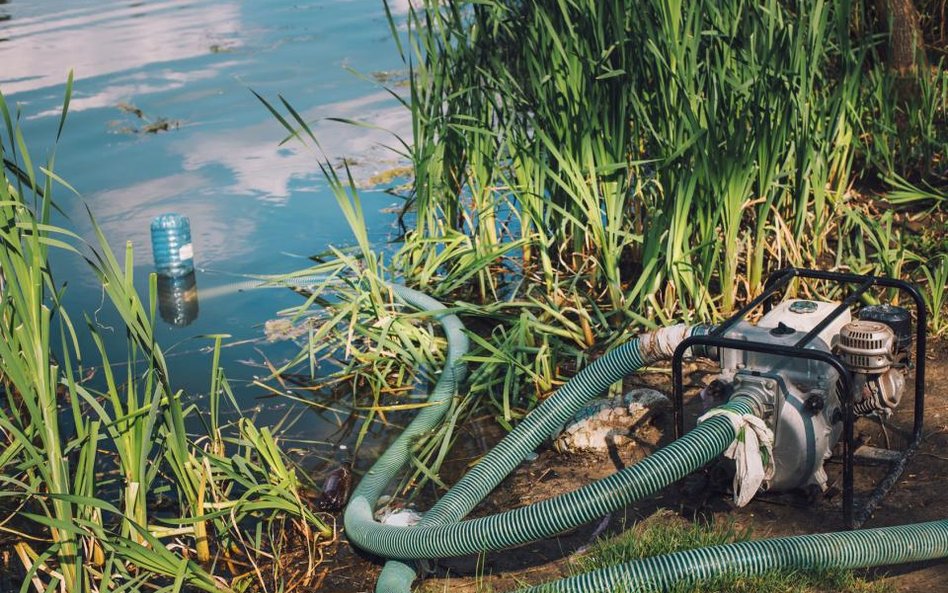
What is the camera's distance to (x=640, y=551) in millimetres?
2732

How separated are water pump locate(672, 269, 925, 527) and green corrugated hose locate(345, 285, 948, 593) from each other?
0.38ft

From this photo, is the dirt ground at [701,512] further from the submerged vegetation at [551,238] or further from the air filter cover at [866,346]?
the air filter cover at [866,346]

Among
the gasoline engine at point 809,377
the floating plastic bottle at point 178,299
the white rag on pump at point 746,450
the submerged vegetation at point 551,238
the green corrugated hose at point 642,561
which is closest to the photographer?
the green corrugated hose at point 642,561

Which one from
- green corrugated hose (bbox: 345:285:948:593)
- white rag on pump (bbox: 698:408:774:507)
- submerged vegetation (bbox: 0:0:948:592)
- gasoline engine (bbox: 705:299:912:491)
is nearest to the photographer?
green corrugated hose (bbox: 345:285:948:593)

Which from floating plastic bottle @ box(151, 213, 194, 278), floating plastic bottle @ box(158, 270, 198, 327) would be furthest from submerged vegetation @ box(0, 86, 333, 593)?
floating plastic bottle @ box(151, 213, 194, 278)

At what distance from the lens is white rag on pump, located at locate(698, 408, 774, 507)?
8.77 feet

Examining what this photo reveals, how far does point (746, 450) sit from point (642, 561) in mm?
402

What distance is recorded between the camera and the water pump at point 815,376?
2758mm

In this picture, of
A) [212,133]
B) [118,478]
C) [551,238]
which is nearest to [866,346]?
[551,238]

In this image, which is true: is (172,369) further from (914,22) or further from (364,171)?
(914,22)

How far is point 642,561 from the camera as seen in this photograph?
2.50m

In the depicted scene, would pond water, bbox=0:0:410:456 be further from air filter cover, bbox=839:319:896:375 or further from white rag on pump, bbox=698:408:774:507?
air filter cover, bbox=839:319:896:375

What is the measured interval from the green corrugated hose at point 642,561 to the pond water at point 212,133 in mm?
1036

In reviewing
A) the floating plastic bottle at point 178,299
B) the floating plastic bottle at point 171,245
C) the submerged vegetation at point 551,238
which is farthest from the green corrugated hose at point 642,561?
the floating plastic bottle at point 171,245
